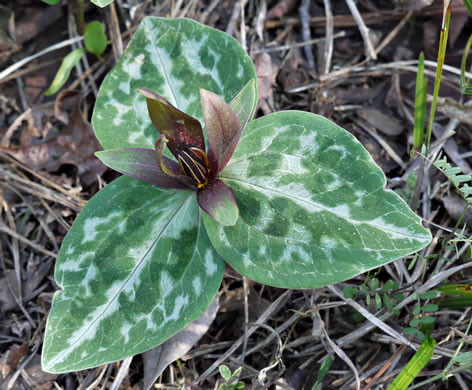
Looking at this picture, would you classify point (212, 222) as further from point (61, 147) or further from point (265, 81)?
point (61, 147)

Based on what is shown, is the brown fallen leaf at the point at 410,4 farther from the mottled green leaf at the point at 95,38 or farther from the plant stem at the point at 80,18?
the plant stem at the point at 80,18

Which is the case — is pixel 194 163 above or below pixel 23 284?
above

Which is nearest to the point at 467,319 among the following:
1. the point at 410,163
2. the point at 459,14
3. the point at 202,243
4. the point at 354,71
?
the point at 410,163

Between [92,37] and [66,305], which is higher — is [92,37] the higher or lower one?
the higher one

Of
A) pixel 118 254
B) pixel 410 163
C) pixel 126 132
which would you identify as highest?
pixel 126 132

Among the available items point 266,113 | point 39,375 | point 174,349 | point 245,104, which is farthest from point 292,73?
point 39,375

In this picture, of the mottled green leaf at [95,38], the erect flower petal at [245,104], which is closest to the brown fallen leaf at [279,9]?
the mottled green leaf at [95,38]

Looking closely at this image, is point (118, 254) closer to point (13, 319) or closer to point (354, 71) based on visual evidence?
point (13, 319)
